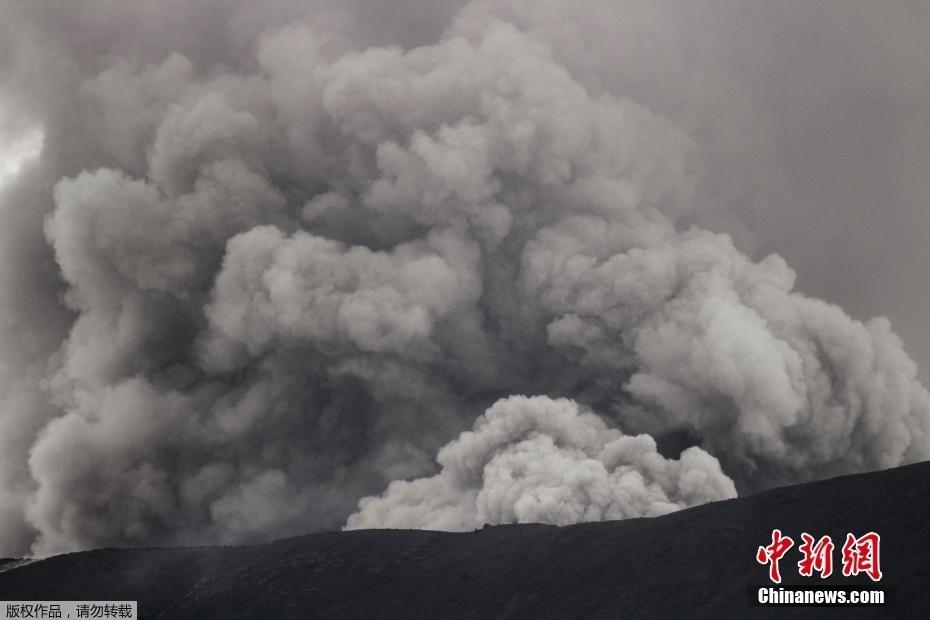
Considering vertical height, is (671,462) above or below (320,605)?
above

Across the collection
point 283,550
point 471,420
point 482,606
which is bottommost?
point 482,606

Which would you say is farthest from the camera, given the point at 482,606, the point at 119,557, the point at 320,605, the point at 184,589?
the point at 119,557

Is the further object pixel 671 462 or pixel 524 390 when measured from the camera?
pixel 524 390

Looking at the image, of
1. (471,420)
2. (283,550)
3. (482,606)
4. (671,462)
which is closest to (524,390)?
(471,420)

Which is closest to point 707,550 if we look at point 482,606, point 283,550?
point 482,606

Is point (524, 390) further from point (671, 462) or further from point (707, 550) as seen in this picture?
point (707, 550)

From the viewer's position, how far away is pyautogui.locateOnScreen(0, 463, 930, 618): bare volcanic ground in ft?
104

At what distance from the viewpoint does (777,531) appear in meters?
34.0

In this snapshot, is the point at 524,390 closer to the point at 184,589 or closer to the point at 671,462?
the point at 671,462

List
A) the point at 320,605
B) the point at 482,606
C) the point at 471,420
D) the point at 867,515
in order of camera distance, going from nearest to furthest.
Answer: the point at 867,515
the point at 482,606
the point at 320,605
the point at 471,420

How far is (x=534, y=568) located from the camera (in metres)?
37.8

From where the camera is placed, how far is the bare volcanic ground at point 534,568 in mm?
31797

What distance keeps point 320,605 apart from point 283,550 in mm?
4920

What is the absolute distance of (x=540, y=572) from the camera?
123ft
